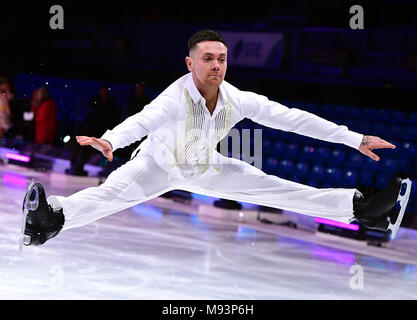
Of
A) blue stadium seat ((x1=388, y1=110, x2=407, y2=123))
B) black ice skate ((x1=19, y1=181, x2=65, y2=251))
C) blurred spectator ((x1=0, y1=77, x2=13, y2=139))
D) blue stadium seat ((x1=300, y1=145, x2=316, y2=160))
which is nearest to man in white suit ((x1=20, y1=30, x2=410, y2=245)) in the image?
black ice skate ((x1=19, y1=181, x2=65, y2=251))

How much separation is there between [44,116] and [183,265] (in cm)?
530

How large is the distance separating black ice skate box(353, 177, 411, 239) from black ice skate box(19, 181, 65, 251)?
185cm

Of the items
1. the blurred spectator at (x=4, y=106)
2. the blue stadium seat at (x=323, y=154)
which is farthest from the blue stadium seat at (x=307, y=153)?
the blurred spectator at (x=4, y=106)

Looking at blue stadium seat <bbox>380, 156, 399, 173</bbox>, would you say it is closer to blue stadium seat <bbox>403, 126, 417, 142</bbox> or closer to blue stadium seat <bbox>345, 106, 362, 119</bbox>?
blue stadium seat <bbox>403, 126, 417, 142</bbox>

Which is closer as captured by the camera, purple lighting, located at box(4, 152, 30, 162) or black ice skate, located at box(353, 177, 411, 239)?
black ice skate, located at box(353, 177, 411, 239)

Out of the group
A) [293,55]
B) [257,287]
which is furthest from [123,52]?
[257,287]

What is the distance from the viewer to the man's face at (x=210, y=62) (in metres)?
4.58

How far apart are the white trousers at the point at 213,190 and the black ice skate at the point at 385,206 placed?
0.23ft

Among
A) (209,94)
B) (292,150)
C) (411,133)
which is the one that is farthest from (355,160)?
(209,94)

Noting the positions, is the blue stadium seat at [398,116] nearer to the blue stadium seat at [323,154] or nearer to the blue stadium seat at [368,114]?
the blue stadium seat at [368,114]

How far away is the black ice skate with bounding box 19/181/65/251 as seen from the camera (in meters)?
4.24
